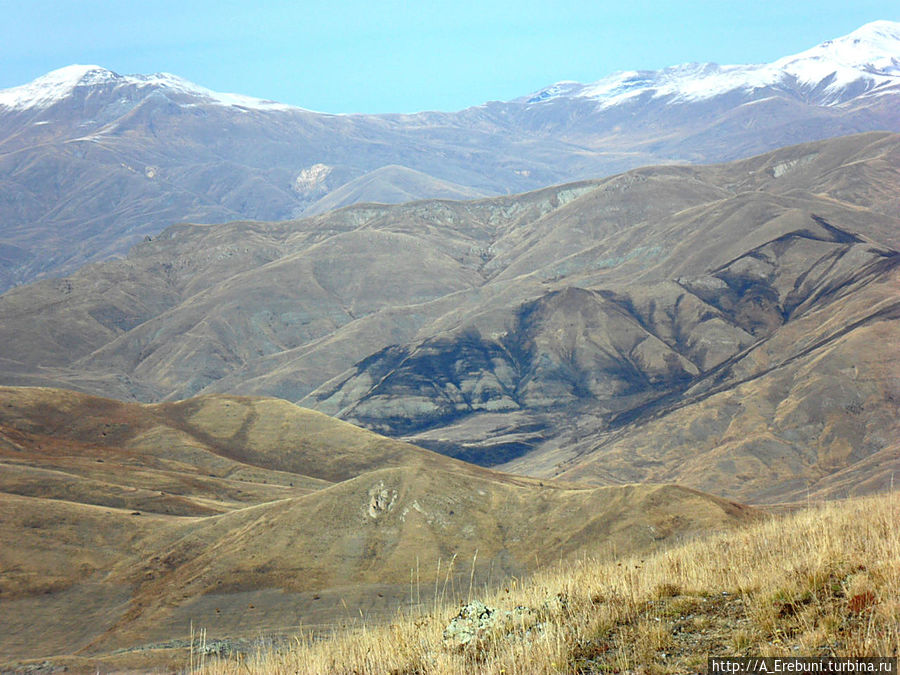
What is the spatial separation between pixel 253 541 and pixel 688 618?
4506 centimetres

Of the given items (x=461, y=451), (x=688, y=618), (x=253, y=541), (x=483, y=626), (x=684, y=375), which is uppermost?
(x=688, y=618)

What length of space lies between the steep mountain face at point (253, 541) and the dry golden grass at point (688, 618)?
24854 millimetres

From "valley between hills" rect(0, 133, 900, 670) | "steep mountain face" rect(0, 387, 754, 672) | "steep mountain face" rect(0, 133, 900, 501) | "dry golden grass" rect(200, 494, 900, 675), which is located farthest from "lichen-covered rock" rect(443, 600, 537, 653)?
"steep mountain face" rect(0, 133, 900, 501)

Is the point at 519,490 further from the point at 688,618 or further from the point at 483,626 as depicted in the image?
the point at 688,618

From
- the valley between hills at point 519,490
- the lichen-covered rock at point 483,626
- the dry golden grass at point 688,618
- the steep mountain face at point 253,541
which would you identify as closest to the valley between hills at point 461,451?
the steep mountain face at point 253,541

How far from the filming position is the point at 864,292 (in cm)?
13900

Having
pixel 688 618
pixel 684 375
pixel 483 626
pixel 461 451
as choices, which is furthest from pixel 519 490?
pixel 684 375

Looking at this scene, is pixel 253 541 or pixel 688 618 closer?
pixel 688 618

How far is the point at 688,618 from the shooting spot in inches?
344

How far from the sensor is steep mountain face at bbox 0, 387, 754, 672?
43.1 metres

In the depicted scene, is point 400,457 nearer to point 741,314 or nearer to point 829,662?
point 829,662

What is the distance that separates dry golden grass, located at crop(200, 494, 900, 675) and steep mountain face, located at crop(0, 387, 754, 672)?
24854mm

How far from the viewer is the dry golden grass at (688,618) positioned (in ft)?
24.0

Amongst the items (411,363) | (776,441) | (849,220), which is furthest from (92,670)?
(849,220)
